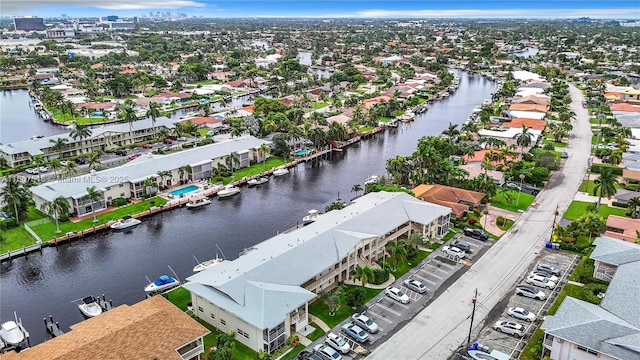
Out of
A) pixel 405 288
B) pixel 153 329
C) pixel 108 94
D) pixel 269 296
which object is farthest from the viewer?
pixel 108 94

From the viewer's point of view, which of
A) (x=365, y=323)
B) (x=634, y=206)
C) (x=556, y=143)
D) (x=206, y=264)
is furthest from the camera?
(x=556, y=143)

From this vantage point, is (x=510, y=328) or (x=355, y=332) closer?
(x=355, y=332)

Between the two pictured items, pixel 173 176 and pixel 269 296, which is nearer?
pixel 269 296

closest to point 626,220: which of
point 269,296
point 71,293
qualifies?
point 269,296

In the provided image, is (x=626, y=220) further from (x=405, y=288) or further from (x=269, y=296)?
(x=269, y=296)

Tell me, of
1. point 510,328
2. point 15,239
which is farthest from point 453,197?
point 15,239

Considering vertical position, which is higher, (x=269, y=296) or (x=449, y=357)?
(x=269, y=296)

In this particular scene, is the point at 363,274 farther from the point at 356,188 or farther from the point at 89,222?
the point at 89,222
